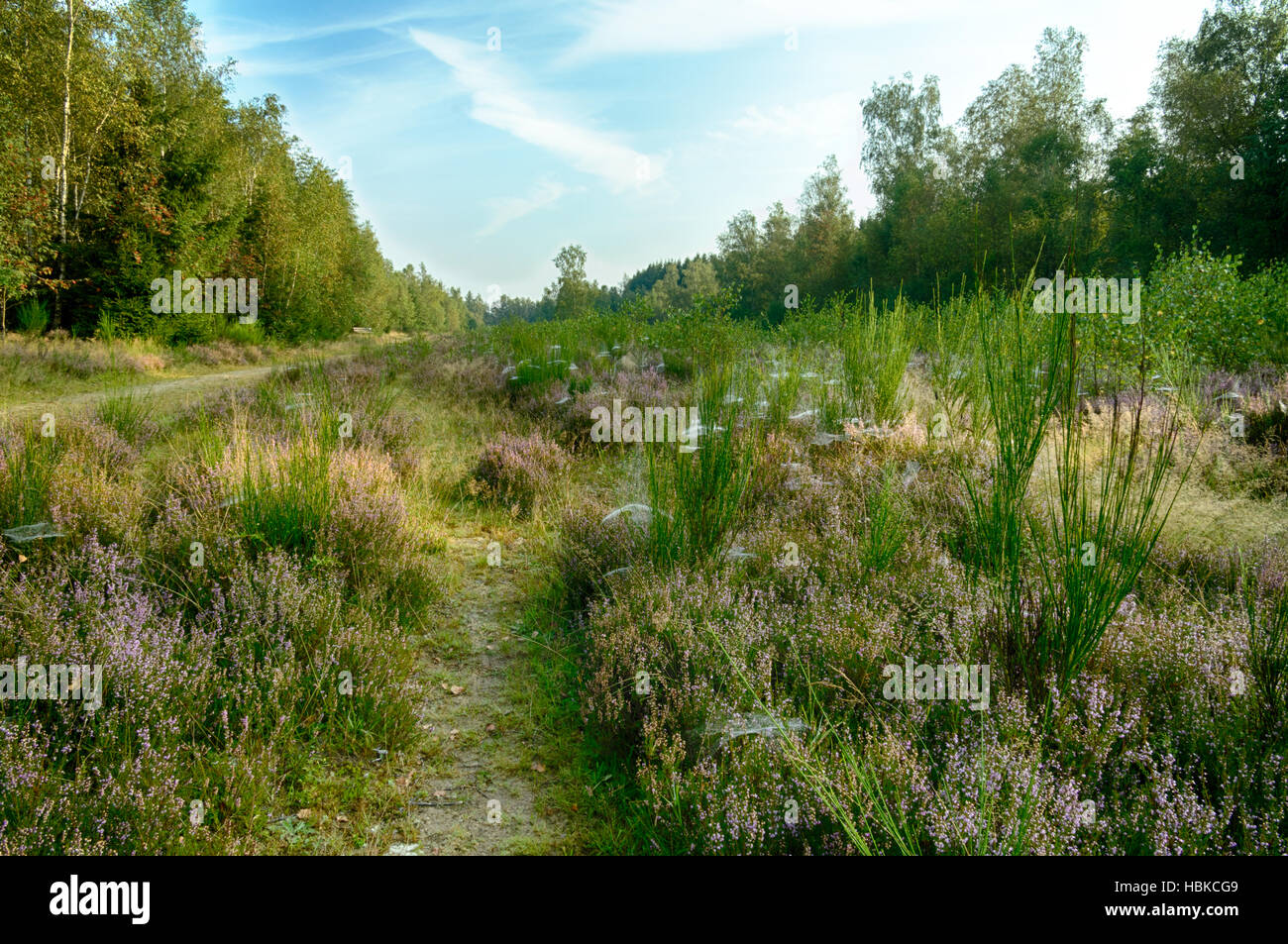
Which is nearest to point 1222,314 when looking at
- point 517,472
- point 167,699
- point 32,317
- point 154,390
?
point 517,472

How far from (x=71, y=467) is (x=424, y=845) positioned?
3965 millimetres

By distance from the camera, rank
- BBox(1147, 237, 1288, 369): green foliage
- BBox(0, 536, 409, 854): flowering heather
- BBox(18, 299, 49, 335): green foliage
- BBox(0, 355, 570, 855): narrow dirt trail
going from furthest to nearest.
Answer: BBox(18, 299, 49, 335): green foliage < BBox(1147, 237, 1288, 369): green foliage < BBox(0, 355, 570, 855): narrow dirt trail < BBox(0, 536, 409, 854): flowering heather

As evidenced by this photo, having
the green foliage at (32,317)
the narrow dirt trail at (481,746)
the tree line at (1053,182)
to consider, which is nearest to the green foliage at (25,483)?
the narrow dirt trail at (481,746)

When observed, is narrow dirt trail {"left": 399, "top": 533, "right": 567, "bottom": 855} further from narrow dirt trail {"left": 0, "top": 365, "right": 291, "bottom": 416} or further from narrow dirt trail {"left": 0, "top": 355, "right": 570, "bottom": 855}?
narrow dirt trail {"left": 0, "top": 365, "right": 291, "bottom": 416}

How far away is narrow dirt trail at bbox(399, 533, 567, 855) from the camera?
230 centimetres

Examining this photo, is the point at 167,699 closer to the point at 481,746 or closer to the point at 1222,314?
the point at 481,746

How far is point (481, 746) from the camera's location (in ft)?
9.29

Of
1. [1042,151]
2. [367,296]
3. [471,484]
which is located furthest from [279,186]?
[1042,151]

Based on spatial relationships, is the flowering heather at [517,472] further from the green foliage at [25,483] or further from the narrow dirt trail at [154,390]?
the narrow dirt trail at [154,390]

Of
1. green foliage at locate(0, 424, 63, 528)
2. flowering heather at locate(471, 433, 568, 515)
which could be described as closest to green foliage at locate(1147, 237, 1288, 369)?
flowering heather at locate(471, 433, 568, 515)

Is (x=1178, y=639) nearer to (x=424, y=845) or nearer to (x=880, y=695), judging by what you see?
(x=880, y=695)

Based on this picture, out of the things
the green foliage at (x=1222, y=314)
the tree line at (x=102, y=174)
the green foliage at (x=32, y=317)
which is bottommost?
the green foliage at (x=1222, y=314)

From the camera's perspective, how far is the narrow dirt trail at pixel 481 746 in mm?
2301

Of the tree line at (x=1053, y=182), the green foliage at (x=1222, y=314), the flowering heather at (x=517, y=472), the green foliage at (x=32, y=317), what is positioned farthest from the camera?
the tree line at (x=1053, y=182)
